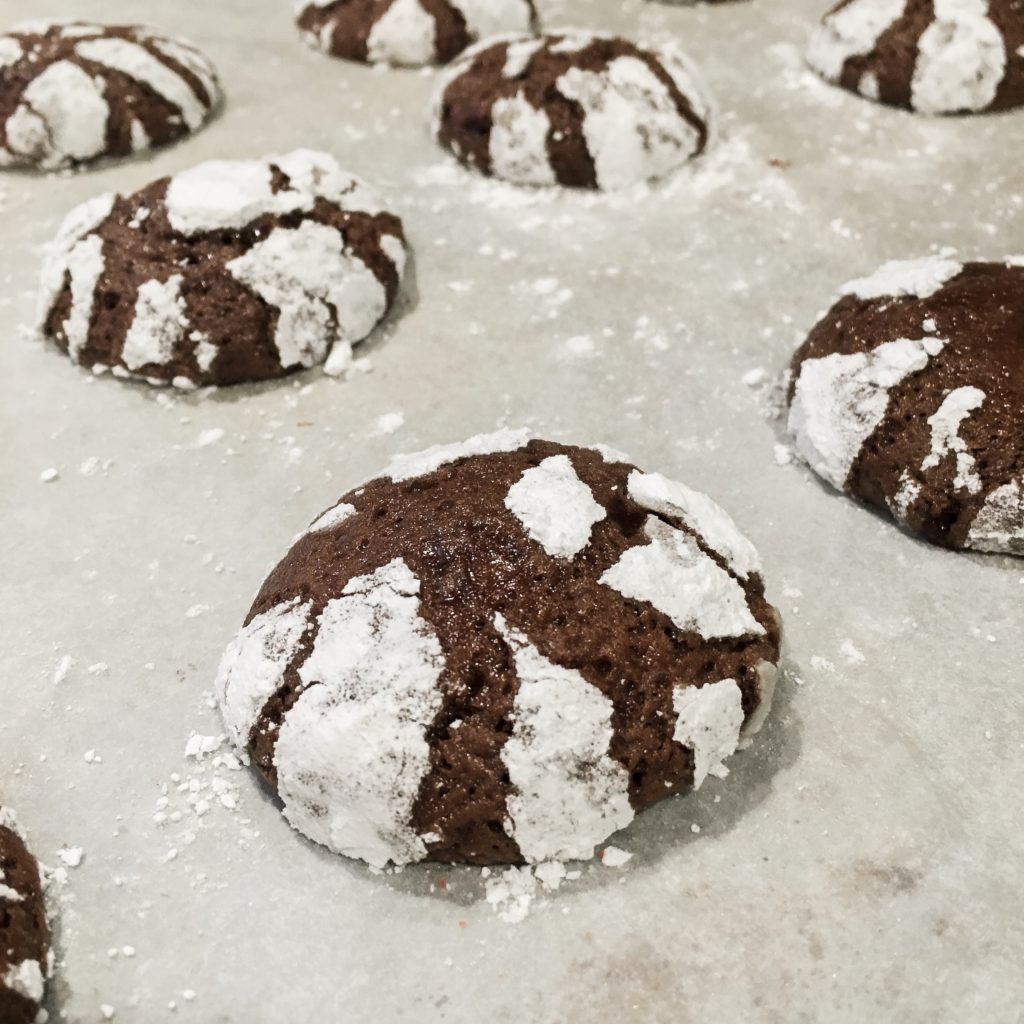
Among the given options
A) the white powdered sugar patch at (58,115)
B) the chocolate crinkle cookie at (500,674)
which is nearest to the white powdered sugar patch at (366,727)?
the chocolate crinkle cookie at (500,674)

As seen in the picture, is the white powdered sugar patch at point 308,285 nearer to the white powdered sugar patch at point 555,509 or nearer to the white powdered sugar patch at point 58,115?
the white powdered sugar patch at point 555,509

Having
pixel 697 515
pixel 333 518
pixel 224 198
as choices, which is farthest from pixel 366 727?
pixel 224 198

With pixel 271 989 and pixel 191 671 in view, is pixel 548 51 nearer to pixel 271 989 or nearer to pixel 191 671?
pixel 191 671

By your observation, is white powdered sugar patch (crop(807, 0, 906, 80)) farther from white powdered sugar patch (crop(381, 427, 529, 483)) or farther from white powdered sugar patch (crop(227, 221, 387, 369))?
white powdered sugar patch (crop(381, 427, 529, 483))

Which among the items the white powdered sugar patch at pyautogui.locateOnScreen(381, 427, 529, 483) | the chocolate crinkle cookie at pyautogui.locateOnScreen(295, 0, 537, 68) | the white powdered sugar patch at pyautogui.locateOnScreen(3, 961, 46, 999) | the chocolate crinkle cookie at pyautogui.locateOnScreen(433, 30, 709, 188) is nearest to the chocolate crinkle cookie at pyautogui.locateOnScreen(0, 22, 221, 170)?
the chocolate crinkle cookie at pyautogui.locateOnScreen(295, 0, 537, 68)

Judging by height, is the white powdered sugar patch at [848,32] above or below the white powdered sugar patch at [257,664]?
above

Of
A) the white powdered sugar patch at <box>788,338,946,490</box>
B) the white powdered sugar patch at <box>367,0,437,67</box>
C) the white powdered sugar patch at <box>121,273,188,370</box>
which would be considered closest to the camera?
the white powdered sugar patch at <box>788,338,946,490</box>

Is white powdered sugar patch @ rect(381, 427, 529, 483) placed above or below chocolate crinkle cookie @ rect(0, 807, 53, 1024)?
above
